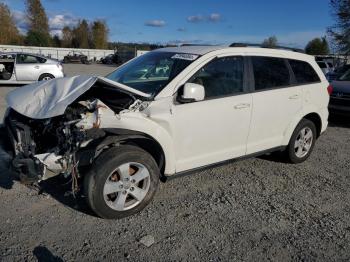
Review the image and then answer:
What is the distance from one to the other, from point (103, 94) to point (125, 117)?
752mm

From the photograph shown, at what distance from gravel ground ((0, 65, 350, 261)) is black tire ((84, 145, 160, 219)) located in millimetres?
120

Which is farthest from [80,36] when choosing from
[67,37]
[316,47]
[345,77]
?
[345,77]

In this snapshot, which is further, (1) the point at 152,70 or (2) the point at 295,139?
(2) the point at 295,139

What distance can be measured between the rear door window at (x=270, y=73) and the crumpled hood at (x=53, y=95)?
1739 mm

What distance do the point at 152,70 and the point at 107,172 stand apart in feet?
5.77

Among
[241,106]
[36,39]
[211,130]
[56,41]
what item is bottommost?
[211,130]

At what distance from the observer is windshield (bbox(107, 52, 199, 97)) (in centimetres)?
452

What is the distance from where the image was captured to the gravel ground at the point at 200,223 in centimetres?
348

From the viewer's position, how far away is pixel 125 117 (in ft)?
13.0

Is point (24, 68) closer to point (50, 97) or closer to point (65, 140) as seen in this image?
point (50, 97)

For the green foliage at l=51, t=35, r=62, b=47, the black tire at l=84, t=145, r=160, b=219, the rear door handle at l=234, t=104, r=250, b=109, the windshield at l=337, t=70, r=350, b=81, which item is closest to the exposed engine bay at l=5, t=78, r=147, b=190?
the black tire at l=84, t=145, r=160, b=219

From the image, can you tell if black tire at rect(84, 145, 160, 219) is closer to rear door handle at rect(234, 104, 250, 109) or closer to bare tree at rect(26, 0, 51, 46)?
rear door handle at rect(234, 104, 250, 109)

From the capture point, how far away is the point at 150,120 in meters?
4.12

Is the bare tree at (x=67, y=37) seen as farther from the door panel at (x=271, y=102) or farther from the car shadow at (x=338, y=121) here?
the door panel at (x=271, y=102)
